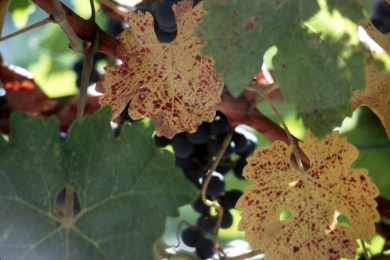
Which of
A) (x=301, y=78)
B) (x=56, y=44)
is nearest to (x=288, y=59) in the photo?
(x=301, y=78)

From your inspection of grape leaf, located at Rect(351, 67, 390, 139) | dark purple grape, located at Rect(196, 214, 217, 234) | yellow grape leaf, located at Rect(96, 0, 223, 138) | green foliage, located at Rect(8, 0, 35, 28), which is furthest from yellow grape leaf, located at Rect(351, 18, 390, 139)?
green foliage, located at Rect(8, 0, 35, 28)

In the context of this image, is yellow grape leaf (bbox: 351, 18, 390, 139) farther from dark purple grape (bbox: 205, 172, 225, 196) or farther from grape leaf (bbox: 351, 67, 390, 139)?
dark purple grape (bbox: 205, 172, 225, 196)

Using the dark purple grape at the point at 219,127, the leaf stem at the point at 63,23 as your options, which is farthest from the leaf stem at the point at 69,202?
the dark purple grape at the point at 219,127

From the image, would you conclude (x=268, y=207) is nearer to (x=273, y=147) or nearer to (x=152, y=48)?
(x=273, y=147)

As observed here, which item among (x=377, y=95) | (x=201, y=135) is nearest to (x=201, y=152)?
(x=201, y=135)

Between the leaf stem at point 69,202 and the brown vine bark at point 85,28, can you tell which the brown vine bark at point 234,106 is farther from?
the leaf stem at point 69,202
